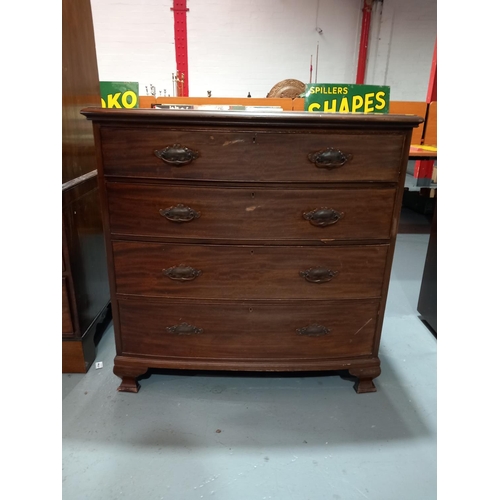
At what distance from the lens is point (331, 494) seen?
1096 mm

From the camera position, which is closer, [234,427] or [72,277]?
[234,427]

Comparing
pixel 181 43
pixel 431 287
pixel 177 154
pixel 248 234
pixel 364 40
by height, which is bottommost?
pixel 431 287

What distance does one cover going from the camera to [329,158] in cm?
117

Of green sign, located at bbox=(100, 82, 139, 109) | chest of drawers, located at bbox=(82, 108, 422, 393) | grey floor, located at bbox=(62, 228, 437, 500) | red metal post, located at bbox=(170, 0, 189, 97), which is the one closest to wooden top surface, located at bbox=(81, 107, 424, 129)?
chest of drawers, located at bbox=(82, 108, 422, 393)

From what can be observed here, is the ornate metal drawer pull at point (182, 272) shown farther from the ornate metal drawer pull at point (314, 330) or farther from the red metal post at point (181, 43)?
the red metal post at point (181, 43)

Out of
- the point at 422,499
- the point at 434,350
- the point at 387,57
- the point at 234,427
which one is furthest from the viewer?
the point at 387,57

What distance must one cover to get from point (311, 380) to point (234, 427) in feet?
1.40

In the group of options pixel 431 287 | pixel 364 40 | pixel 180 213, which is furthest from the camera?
pixel 364 40

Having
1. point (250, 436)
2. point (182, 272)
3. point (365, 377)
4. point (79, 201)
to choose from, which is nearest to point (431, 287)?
point (365, 377)

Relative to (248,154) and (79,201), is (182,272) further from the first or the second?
(79,201)

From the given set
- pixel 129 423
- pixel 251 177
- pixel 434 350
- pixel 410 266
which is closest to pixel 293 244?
pixel 251 177

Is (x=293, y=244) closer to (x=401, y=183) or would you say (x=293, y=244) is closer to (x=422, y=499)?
(x=401, y=183)

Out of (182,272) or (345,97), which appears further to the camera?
(345,97)

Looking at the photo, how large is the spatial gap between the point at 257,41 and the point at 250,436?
14.3 feet
